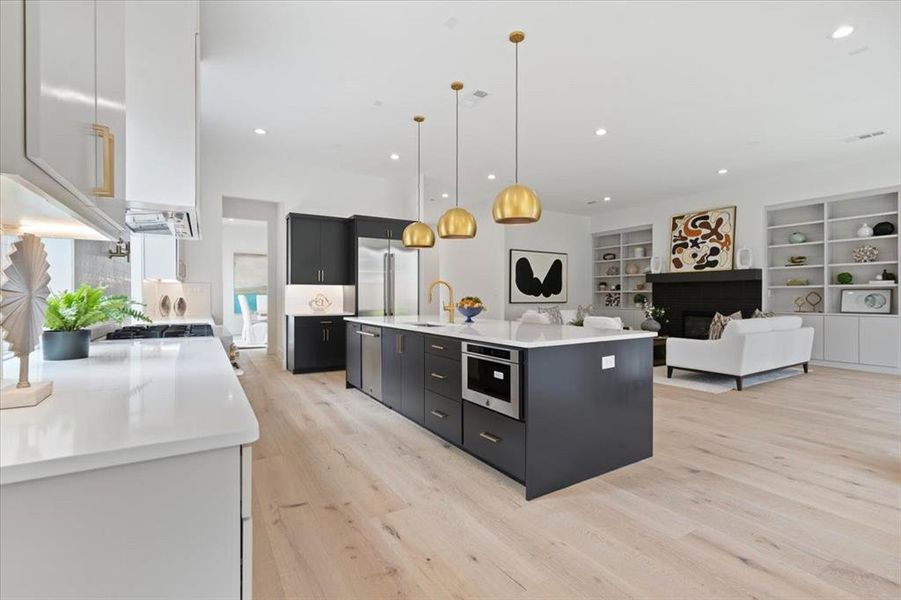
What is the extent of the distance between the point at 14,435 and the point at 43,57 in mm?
680

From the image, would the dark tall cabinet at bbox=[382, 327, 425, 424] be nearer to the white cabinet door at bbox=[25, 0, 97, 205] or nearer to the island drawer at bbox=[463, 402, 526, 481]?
the island drawer at bbox=[463, 402, 526, 481]

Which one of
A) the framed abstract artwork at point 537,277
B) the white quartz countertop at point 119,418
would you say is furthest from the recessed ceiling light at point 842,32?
the framed abstract artwork at point 537,277

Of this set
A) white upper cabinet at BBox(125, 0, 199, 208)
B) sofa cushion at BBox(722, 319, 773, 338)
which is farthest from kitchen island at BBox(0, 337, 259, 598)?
sofa cushion at BBox(722, 319, 773, 338)

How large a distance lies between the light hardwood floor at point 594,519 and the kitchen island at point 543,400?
0.14 m

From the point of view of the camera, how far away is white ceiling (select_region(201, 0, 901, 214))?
9.90ft

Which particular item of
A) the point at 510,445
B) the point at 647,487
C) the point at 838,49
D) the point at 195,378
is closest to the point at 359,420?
the point at 510,445

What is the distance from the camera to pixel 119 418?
2.97 feet

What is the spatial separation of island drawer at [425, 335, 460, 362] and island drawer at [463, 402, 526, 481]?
363 mm

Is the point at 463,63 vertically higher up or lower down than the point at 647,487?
higher up

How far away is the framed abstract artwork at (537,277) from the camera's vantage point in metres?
9.33

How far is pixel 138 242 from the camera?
182 inches

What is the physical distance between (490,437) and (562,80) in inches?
125

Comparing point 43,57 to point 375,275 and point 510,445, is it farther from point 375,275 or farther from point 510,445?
point 375,275

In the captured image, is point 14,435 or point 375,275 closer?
point 14,435
